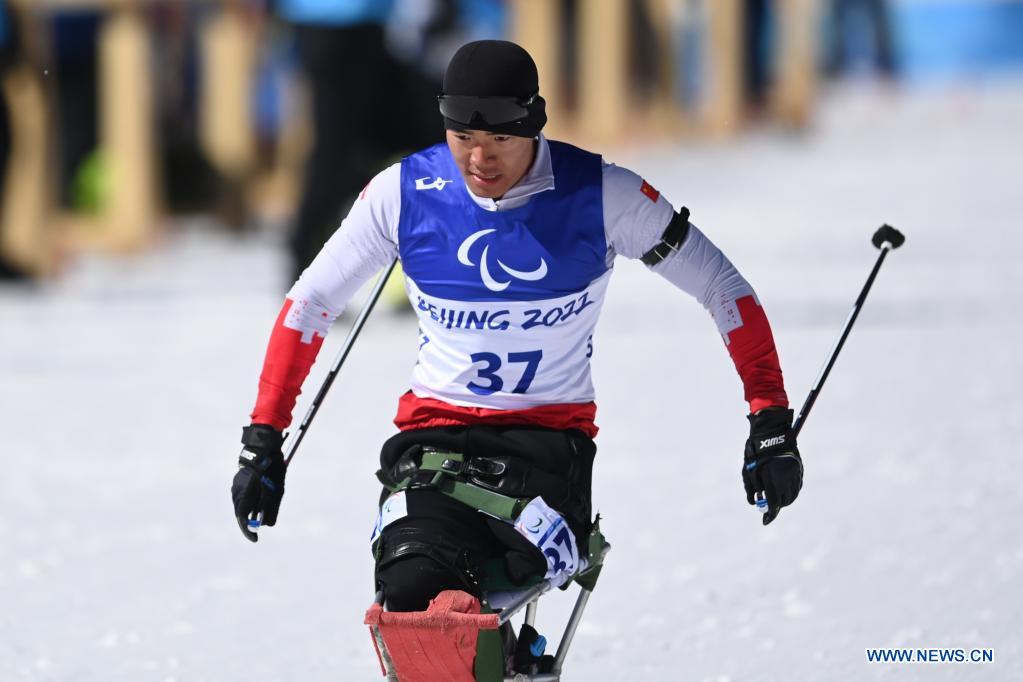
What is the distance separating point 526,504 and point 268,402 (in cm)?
48

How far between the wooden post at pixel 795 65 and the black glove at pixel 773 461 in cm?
1811

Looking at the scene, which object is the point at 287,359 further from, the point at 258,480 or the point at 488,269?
the point at 488,269

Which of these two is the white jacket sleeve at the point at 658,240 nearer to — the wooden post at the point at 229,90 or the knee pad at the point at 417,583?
the knee pad at the point at 417,583

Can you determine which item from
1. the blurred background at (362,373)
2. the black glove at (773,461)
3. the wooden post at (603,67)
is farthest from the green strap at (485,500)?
the wooden post at (603,67)

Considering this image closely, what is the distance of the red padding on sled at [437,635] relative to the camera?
9.45 feet

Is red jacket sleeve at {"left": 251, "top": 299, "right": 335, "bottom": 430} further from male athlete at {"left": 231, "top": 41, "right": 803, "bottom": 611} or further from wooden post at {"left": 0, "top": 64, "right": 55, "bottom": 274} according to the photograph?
wooden post at {"left": 0, "top": 64, "right": 55, "bottom": 274}

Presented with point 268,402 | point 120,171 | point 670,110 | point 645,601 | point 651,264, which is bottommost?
point 670,110

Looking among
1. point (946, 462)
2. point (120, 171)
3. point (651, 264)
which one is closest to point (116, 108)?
point (120, 171)

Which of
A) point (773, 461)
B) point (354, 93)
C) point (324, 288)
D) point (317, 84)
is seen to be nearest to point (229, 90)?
point (317, 84)

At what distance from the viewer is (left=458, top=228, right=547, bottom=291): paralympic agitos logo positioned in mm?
3203

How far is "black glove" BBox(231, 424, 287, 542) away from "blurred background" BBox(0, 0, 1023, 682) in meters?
0.68

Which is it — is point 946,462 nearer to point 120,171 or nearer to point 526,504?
point 526,504

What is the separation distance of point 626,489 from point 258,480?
7.79ft

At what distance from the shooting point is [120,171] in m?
11.7
